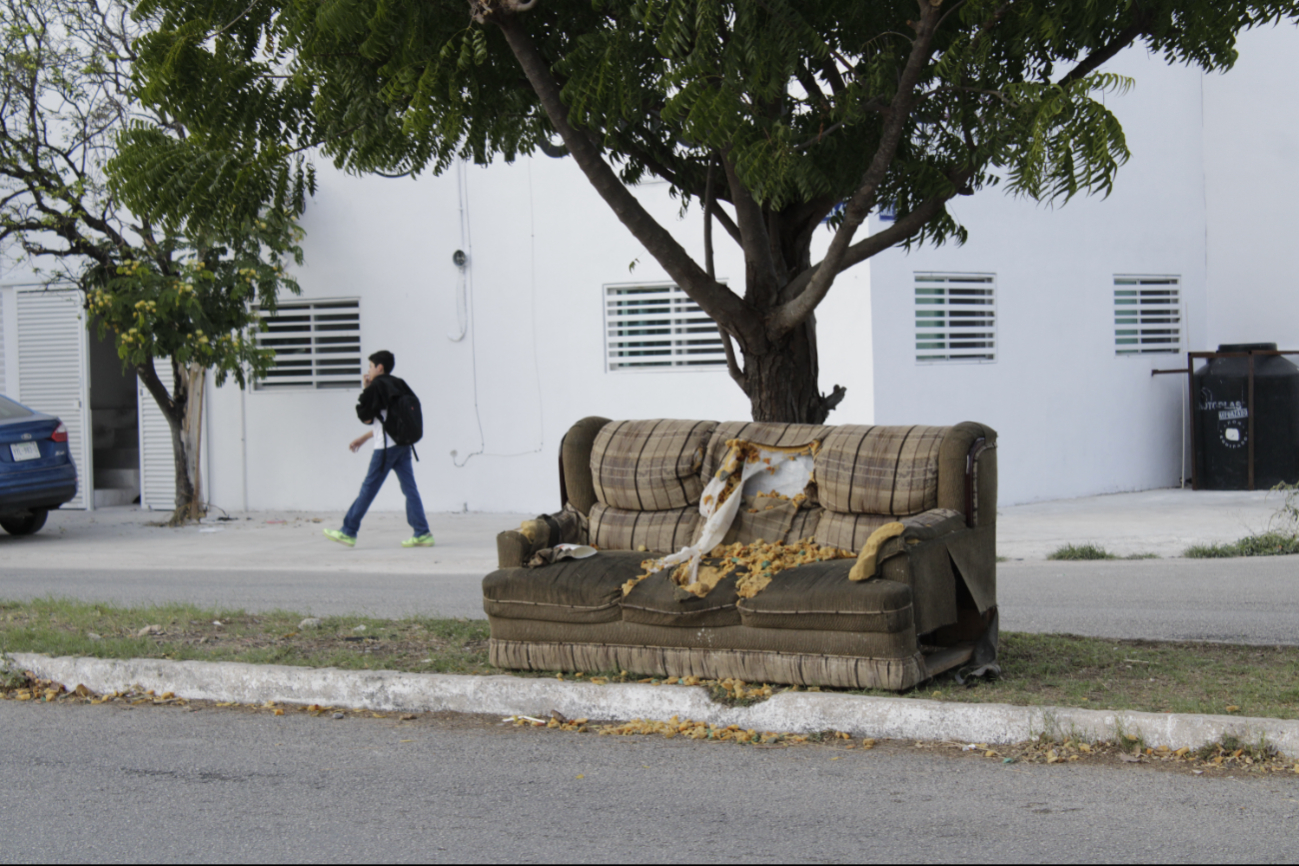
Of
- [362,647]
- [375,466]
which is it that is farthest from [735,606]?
[375,466]

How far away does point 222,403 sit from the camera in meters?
16.2

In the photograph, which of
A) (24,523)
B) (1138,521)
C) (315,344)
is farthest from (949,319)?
(24,523)

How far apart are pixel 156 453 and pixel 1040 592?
11.8 meters

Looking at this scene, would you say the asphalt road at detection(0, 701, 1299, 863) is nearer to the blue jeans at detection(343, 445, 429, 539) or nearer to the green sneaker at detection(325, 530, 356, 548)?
the blue jeans at detection(343, 445, 429, 539)

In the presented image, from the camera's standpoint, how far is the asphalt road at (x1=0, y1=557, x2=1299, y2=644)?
308 inches

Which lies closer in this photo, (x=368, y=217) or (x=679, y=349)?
(x=679, y=349)

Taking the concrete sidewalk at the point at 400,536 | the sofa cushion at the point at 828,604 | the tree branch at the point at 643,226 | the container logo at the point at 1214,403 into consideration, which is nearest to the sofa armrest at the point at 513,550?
the sofa cushion at the point at 828,604

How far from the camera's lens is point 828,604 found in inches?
219

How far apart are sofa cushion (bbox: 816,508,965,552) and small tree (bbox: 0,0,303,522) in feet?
26.1

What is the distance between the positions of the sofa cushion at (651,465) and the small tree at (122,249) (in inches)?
265

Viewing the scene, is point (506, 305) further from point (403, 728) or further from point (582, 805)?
point (582, 805)

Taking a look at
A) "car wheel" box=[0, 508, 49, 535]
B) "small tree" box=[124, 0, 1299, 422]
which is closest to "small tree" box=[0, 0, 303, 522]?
"car wheel" box=[0, 508, 49, 535]

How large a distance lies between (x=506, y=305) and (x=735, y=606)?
962 cm

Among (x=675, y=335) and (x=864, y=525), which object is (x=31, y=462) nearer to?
(x=675, y=335)
